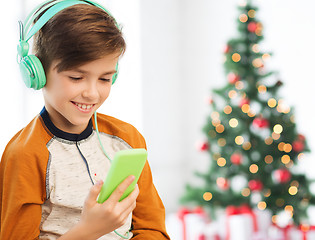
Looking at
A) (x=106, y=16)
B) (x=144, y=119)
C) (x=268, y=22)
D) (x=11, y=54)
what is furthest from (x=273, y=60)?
(x=106, y=16)

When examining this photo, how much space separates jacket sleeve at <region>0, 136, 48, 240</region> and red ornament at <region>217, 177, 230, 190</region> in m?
2.24

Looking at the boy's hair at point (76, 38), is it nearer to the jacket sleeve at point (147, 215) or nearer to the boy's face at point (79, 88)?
the boy's face at point (79, 88)

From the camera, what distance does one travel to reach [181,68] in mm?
4559

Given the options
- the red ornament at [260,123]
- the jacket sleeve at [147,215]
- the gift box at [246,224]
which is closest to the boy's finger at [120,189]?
the jacket sleeve at [147,215]

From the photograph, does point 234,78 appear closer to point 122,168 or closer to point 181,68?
point 181,68

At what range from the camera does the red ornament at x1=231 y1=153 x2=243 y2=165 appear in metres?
2.97

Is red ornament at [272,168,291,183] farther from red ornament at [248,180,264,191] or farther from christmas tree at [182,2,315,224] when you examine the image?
red ornament at [248,180,264,191]

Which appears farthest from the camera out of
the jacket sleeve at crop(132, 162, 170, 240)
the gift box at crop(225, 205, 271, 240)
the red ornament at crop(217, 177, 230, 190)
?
the red ornament at crop(217, 177, 230, 190)

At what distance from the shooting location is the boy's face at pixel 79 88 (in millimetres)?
880

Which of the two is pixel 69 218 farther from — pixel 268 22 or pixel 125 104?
pixel 268 22

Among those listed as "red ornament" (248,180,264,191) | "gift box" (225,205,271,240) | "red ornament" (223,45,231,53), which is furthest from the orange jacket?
"red ornament" (223,45,231,53)

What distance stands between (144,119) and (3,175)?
3.17 m

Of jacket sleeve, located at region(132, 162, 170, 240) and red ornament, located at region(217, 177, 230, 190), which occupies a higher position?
jacket sleeve, located at region(132, 162, 170, 240)

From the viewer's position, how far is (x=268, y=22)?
12.3 ft
